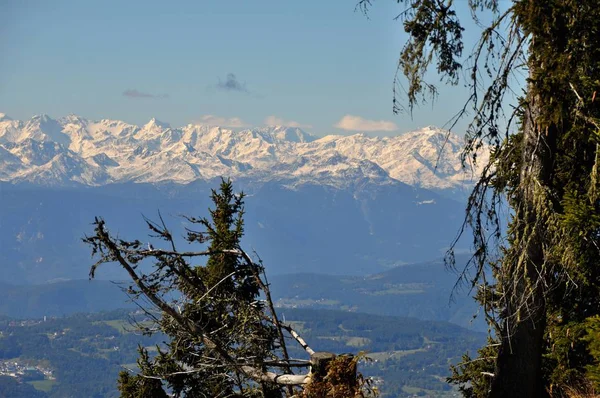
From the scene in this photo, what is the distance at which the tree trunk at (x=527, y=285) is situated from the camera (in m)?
8.56

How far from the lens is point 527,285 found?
28.3 ft

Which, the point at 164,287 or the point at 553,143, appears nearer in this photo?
the point at 553,143

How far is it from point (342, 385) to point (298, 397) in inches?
20.1

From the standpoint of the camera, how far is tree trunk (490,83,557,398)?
8562mm

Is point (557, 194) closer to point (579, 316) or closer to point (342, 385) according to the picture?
point (579, 316)

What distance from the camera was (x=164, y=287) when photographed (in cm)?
941

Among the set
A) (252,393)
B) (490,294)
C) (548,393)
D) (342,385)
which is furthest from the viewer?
(490,294)

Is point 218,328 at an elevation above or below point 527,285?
below

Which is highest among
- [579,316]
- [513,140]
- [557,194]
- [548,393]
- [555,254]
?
[513,140]

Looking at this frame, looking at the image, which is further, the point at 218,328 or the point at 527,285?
the point at 218,328

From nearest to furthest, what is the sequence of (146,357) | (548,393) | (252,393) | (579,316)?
(252,393)
(548,393)
(579,316)
(146,357)

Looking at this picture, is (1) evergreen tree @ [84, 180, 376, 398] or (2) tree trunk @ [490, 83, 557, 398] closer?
(1) evergreen tree @ [84, 180, 376, 398]

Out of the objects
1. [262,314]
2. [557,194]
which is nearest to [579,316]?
[557,194]

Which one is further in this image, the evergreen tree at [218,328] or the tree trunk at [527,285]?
the tree trunk at [527,285]
